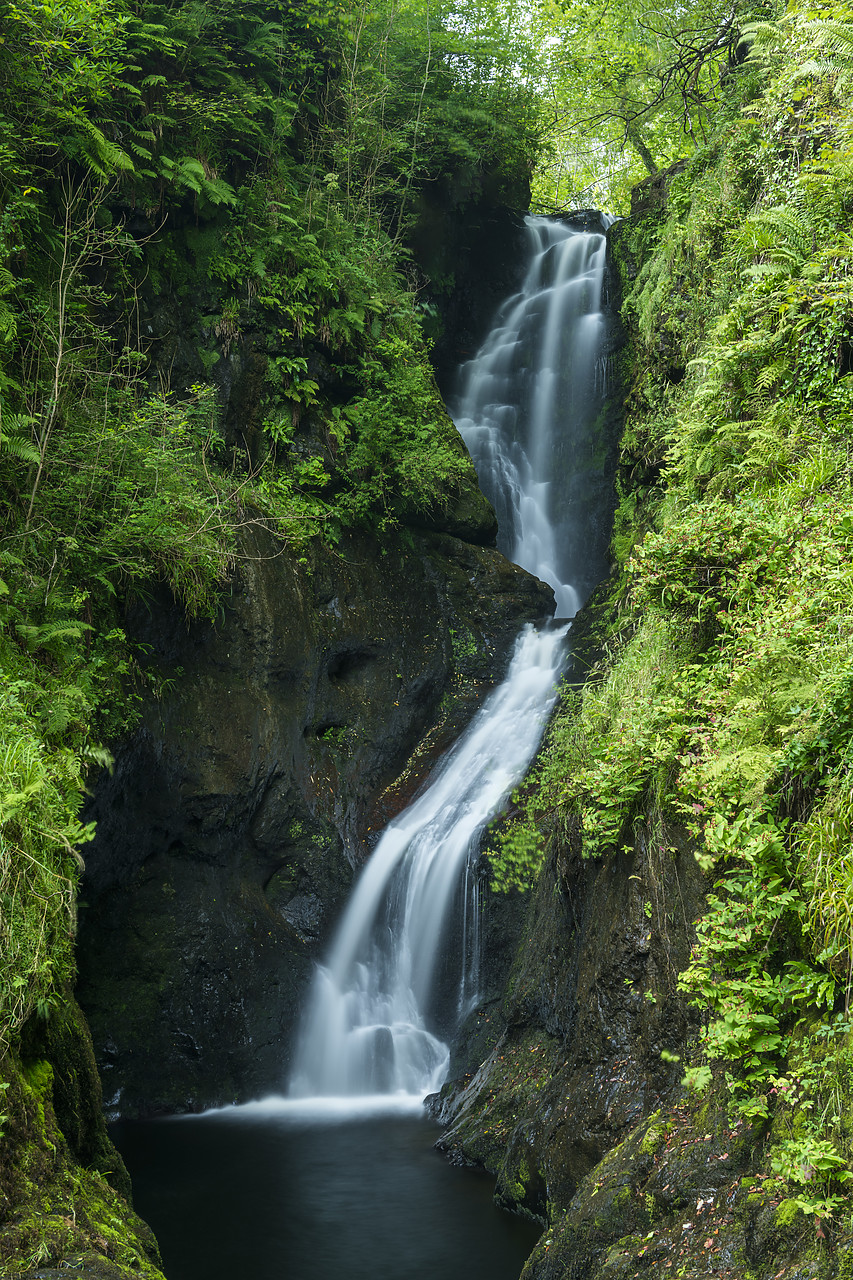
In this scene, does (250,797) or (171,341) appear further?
(171,341)

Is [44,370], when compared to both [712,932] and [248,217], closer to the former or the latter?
[248,217]

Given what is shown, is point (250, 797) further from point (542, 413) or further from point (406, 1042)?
point (542, 413)

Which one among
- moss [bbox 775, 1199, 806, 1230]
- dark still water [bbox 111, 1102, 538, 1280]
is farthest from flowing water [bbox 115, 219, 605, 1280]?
moss [bbox 775, 1199, 806, 1230]

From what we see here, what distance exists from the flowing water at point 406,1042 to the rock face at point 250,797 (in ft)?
1.61

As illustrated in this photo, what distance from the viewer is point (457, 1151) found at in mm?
7328

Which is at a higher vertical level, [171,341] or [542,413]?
[542,413]

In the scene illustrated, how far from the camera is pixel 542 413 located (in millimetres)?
15477

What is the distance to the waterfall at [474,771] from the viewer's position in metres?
9.23

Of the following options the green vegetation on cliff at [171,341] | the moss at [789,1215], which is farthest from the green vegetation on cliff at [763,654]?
the green vegetation on cliff at [171,341]

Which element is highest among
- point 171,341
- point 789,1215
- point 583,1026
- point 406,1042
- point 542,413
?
point 542,413

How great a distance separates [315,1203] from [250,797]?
4.32m

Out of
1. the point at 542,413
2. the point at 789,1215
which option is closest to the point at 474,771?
the point at 789,1215

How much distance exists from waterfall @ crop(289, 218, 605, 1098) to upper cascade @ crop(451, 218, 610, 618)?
0.9 inches

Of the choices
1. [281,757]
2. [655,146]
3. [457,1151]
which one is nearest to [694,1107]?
[457,1151]
